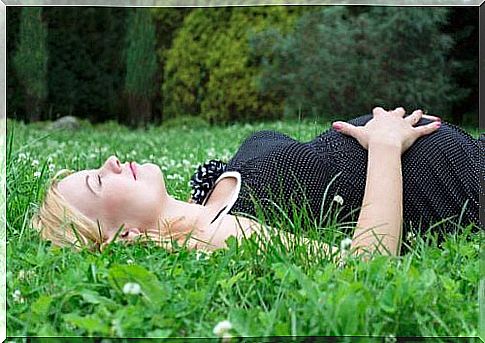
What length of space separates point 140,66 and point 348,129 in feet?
14.5

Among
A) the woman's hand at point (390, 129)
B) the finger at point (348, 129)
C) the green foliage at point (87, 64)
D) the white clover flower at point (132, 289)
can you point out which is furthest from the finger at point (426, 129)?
the green foliage at point (87, 64)

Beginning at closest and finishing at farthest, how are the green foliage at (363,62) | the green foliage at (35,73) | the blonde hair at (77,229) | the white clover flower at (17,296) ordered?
the white clover flower at (17,296)
the blonde hair at (77,229)
the green foliage at (35,73)
the green foliage at (363,62)

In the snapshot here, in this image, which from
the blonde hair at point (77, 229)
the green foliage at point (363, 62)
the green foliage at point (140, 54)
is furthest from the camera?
the green foliage at point (140, 54)

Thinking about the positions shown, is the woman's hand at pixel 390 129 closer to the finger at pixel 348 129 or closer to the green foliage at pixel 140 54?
the finger at pixel 348 129

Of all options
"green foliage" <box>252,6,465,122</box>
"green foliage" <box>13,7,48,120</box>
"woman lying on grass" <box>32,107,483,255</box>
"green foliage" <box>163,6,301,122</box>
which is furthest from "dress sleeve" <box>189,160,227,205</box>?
"green foliage" <box>163,6,301,122</box>

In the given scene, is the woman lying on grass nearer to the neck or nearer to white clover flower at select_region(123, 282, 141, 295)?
the neck

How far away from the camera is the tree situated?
5715 millimetres

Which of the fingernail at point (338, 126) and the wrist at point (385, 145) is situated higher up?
the fingernail at point (338, 126)

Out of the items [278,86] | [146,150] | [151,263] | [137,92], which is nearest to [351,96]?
[278,86]

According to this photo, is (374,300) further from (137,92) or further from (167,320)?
(137,92)

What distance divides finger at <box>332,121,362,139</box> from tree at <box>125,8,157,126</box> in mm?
4306

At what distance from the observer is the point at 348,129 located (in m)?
1.52

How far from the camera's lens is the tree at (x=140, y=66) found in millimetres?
5715

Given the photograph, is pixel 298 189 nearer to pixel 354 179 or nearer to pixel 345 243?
pixel 354 179
